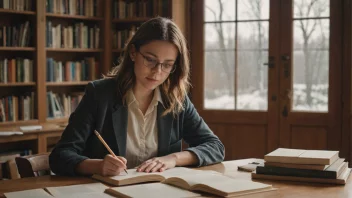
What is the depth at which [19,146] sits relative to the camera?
4727 millimetres

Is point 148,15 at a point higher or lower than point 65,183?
higher

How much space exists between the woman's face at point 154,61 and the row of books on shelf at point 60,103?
287 centimetres

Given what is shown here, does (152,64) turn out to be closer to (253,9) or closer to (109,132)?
(109,132)

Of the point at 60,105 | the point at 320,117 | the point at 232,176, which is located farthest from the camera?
the point at 60,105

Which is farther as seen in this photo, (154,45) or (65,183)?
(154,45)

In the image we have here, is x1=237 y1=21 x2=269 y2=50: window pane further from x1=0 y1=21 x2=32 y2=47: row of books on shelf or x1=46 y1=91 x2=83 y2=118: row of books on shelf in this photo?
x1=0 y1=21 x2=32 y2=47: row of books on shelf

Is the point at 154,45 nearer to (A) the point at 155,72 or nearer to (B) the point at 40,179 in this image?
(A) the point at 155,72

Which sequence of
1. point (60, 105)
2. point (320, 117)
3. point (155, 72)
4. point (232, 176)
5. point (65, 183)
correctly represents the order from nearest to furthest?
1. point (65, 183)
2. point (232, 176)
3. point (155, 72)
4. point (320, 117)
5. point (60, 105)

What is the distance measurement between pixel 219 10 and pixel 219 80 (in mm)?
675

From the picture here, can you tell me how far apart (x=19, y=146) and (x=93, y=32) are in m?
1.33

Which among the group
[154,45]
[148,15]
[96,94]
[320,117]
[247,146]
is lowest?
[247,146]

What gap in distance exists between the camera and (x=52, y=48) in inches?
188

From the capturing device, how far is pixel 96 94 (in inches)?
85.1

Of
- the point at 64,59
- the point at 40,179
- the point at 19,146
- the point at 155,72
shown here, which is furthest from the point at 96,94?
the point at 64,59
